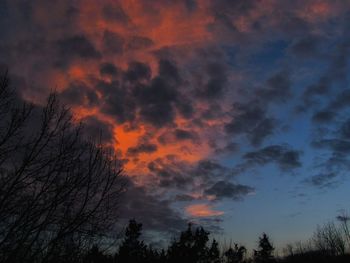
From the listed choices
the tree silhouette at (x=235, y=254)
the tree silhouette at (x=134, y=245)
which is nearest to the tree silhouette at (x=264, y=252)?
the tree silhouette at (x=235, y=254)

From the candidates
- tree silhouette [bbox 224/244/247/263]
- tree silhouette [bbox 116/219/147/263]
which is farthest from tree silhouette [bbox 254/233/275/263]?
tree silhouette [bbox 116/219/147/263]

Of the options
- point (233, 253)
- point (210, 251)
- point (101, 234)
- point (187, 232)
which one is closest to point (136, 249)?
point (187, 232)

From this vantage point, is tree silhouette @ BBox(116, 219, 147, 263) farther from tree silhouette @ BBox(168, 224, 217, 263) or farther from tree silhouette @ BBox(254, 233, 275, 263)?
tree silhouette @ BBox(254, 233, 275, 263)

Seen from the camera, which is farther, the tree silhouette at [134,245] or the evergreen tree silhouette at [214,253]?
the evergreen tree silhouette at [214,253]

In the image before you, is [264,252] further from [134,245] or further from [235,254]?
[134,245]

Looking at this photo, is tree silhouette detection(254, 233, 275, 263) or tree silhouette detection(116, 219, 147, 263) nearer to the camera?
tree silhouette detection(116, 219, 147, 263)

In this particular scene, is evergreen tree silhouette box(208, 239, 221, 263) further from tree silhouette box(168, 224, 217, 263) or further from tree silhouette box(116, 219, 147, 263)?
tree silhouette box(116, 219, 147, 263)

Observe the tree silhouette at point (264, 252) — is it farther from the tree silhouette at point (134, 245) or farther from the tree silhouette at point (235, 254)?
the tree silhouette at point (134, 245)

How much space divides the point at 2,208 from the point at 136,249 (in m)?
42.1

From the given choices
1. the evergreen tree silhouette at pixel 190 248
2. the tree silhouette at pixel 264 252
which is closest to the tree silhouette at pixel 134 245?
the evergreen tree silhouette at pixel 190 248

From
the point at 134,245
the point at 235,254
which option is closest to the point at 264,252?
the point at 235,254

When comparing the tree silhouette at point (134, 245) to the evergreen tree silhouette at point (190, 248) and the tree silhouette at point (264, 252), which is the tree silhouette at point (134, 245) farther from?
the tree silhouette at point (264, 252)

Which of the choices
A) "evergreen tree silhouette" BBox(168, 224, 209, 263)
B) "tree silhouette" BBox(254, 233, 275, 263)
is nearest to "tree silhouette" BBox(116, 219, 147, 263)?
"evergreen tree silhouette" BBox(168, 224, 209, 263)

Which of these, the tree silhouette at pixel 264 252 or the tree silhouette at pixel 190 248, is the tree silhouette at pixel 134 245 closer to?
the tree silhouette at pixel 190 248
